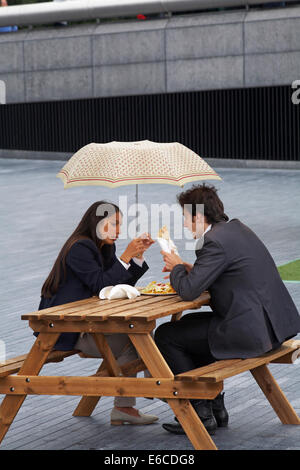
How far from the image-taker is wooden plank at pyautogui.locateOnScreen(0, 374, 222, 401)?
539 cm

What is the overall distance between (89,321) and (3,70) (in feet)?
61.7

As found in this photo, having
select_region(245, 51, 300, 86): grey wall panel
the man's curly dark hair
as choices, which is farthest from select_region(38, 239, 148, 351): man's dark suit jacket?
select_region(245, 51, 300, 86): grey wall panel

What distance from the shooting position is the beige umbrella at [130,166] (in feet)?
20.2

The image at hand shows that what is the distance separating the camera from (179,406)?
545cm

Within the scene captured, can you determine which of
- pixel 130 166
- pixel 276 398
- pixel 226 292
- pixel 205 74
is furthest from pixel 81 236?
pixel 205 74

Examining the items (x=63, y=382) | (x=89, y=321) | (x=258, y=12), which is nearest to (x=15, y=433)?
(x=63, y=382)

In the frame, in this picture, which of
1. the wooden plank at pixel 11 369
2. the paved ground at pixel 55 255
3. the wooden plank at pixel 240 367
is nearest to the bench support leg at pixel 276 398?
the paved ground at pixel 55 255

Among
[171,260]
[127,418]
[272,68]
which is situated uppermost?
[272,68]

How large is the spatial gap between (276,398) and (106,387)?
1.19m

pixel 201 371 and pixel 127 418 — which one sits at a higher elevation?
pixel 201 371

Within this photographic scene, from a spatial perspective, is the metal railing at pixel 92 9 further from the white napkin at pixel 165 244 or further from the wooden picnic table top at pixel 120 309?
the wooden picnic table top at pixel 120 309

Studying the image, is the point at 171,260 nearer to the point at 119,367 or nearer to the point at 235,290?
the point at 235,290

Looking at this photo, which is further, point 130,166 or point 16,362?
point 130,166

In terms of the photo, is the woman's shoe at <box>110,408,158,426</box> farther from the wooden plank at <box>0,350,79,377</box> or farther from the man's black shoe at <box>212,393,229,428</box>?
the wooden plank at <box>0,350,79,377</box>
